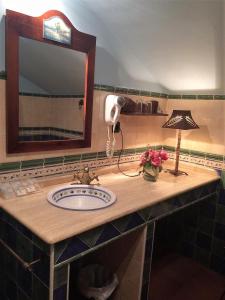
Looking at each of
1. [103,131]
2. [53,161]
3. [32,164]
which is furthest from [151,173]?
[32,164]

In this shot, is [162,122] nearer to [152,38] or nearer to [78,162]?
[152,38]

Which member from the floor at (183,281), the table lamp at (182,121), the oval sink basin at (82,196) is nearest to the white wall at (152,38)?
the table lamp at (182,121)

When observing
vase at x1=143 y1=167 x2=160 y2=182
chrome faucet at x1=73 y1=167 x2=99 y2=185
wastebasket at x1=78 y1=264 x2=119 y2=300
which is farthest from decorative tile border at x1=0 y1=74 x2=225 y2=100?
wastebasket at x1=78 y1=264 x2=119 y2=300

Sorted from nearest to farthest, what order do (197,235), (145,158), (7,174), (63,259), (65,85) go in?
(63,259), (7,174), (65,85), (145,158), (197,235)

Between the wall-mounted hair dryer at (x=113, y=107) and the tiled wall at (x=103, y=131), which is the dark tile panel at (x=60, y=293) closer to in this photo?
the tiled wall at (x=103, y=131)

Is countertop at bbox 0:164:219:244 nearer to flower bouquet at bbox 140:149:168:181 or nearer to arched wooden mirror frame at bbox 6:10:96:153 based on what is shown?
flower bouquet at bbox 140:149:168:181

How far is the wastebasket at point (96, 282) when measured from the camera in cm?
152

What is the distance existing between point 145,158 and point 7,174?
934mm

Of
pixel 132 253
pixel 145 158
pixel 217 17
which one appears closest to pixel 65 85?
pixel 145 158

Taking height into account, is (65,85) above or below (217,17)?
below

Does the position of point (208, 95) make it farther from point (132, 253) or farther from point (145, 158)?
point (132, 253)

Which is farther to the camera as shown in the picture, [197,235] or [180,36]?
[197,235]

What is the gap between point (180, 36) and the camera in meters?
1.70

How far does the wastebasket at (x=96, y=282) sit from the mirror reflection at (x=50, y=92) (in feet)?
2.94
